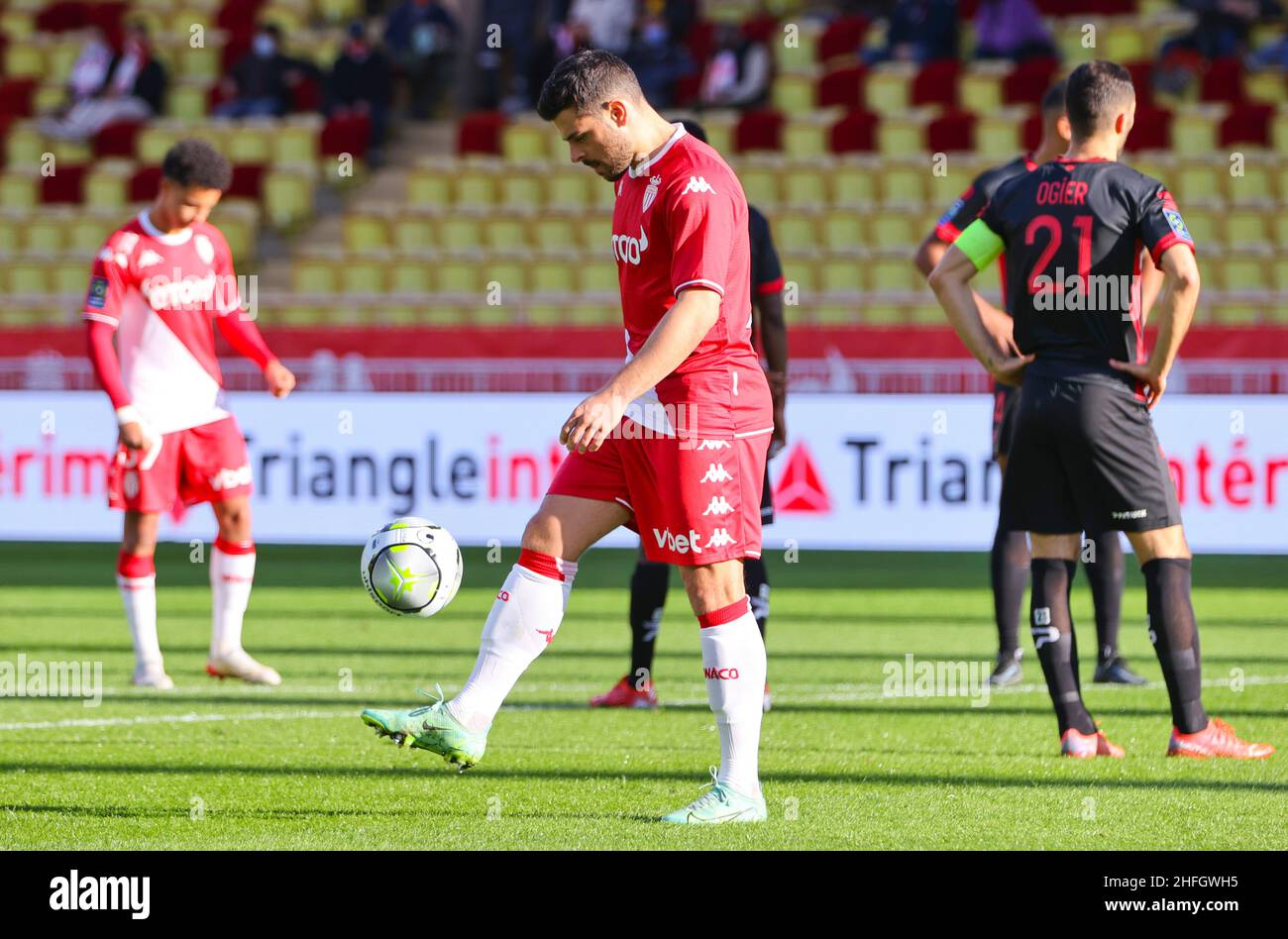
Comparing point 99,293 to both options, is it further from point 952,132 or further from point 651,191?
point 952,132

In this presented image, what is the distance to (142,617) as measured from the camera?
27.6ft

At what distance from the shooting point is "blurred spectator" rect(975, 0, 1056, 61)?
20703 millimetres

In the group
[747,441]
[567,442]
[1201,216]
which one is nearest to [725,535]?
[747,441]

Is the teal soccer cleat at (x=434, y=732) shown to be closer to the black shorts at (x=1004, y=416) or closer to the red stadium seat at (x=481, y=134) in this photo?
the black shorts at (x=1004, y=416)

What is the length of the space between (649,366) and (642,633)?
9.33ft

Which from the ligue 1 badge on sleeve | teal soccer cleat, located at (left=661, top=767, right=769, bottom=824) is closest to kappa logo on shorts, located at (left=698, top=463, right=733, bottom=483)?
the ligue 1 badge on sleeve

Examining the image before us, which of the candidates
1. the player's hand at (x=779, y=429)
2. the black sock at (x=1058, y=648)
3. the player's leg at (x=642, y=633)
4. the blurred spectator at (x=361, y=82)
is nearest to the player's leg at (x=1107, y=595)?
the player's hand at (x=779, y=429)

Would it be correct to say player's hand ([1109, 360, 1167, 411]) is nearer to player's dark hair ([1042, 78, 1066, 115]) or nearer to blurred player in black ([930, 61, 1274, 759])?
blurred player in black ([930, 61, 1274, 759])

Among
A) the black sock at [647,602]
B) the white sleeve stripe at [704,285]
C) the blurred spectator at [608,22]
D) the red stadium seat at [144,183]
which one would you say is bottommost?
the black sock at [647,602]

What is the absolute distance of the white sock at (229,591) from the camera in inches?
331

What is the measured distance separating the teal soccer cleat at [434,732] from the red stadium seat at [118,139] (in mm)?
18712

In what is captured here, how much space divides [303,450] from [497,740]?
7100mm

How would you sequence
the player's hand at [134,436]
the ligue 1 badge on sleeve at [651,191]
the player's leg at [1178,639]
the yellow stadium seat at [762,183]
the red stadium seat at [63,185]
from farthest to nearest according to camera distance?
the red stadium seat at [63,185] → the yellow stadium seat at [762,183] → the player's hand at [134,436] → the player's leg at [1178,639] → the ligue 1 badge on sleeve at [651,191]

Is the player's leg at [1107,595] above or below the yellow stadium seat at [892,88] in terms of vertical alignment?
below
